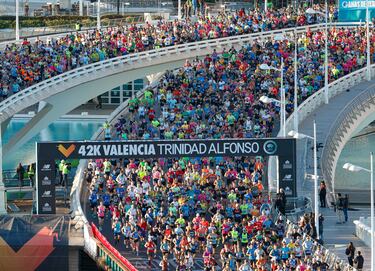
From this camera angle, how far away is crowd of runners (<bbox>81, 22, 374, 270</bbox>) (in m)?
59.5

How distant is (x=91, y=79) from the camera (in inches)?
3519

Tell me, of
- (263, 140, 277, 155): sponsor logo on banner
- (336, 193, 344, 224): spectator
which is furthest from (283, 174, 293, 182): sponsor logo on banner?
(336, 193, 344, 224): spectator

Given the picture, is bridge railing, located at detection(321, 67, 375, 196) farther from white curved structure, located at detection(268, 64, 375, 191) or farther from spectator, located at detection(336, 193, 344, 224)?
spectator, located at detection(336, 193, 344, 224)

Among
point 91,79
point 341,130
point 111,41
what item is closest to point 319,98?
point 341,130

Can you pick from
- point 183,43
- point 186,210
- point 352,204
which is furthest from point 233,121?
point 183,43

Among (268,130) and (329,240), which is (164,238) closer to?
(329,240)

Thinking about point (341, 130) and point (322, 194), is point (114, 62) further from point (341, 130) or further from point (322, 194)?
point (322, 194)

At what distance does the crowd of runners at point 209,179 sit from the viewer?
5947 centimetres

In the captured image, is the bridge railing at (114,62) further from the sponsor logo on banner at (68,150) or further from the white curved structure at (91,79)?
the sponsor logo on banner at (68,150)

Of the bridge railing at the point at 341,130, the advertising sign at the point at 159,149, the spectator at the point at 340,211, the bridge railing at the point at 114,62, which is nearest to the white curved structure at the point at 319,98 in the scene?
the bridge railing at the point at 341,130

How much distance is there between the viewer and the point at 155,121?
74938mm

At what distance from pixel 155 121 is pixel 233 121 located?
3359 mm

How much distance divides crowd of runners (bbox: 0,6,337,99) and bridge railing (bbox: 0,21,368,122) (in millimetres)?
371

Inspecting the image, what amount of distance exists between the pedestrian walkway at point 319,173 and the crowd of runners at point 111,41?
1076 cm
